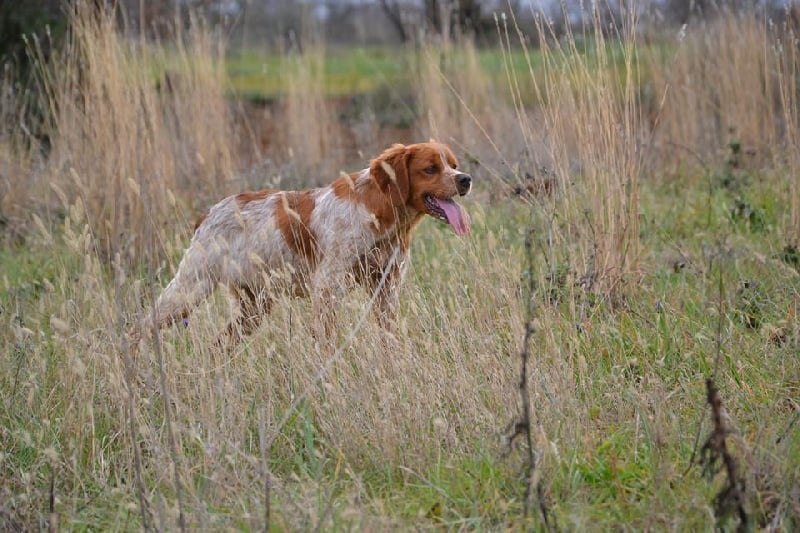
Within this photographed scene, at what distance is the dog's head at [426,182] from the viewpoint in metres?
4.23

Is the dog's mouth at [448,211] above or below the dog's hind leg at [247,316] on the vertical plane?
above

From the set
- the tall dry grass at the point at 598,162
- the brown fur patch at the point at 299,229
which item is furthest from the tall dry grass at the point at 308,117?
the tall dry grass at the point at 598,162

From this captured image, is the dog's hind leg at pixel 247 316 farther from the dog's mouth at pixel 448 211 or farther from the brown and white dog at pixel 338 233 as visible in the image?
the dog's mouth at pixel 448 211

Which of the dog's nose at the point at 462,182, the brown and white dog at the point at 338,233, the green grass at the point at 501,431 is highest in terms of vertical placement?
the dog's nose at the point at 462,182

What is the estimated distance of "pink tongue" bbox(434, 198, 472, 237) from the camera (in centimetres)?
411

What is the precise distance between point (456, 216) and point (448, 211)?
0.17 ft

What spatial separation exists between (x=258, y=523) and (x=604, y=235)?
2.33m

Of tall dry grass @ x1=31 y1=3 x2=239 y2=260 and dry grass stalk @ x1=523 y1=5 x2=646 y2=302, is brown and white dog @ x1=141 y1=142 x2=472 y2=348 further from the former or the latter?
tall dry grass @ x1=31 y1=3 x2=239 y2=260

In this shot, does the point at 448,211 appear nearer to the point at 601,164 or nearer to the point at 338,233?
the point at 338,233

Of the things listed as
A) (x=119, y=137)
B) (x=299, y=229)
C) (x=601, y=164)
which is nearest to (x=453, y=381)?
(x=299, y=229)

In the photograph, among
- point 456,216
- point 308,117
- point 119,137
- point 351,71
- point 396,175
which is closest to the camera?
point 456,216

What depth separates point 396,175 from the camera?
431 cm

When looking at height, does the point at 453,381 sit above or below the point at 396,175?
below

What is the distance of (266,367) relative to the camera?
3707 millimetres
